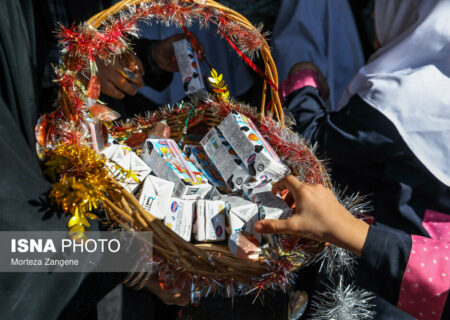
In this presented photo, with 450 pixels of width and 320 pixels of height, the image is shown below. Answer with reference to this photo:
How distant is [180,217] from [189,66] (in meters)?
0.63

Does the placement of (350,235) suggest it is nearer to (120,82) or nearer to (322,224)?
(322,224)

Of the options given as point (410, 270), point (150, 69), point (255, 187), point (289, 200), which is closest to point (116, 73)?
point (150, 69)

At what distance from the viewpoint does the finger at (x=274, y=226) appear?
92cm

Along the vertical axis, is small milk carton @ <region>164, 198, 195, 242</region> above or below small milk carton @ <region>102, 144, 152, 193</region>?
below

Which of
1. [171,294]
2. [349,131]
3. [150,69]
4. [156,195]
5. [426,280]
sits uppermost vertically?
[150,69]

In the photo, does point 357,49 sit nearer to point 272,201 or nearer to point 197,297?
point 272,201

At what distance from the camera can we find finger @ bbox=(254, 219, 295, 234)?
3.02ft

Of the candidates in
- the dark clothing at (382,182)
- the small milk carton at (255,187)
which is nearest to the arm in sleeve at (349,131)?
the dark clothing at (382,182)

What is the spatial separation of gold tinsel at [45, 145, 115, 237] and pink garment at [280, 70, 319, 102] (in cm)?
89

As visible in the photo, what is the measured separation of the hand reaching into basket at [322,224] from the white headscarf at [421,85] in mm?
311

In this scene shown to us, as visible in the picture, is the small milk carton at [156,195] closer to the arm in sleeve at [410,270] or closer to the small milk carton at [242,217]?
the small milk carton at [242,217]

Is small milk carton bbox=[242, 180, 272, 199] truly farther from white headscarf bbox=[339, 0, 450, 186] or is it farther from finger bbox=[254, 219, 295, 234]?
white headscarf bbox=[339, 0, 450, 186]

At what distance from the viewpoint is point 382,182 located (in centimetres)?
123

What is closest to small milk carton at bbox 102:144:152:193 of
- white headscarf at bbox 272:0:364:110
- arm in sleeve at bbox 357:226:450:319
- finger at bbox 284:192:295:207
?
finger at bbox 284:192:295:207
